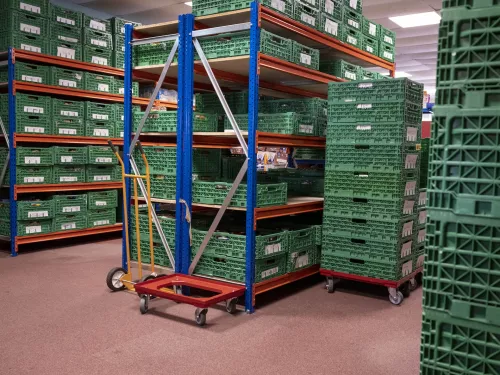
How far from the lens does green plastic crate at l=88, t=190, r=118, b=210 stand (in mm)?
7508

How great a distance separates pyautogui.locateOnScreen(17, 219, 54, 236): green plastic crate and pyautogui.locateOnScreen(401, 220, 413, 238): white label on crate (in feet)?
16.0

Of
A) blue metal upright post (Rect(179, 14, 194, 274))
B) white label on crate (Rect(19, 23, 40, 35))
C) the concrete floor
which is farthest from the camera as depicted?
white label on crate (Rect(19, 23, 40, 35))

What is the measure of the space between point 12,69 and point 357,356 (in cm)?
564

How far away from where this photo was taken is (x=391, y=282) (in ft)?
15.8

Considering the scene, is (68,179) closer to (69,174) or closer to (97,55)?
(69,174)

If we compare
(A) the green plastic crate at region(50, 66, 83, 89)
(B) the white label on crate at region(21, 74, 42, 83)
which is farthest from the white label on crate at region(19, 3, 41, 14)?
(B) the white label on crate at region(21, 74, 42, 83)

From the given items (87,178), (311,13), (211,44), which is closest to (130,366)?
(211,44)

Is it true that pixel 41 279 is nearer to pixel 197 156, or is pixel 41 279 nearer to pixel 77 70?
pixel 197 156

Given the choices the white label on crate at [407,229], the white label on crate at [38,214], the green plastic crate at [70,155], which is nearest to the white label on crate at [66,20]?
the green plastic crate at [70,155]

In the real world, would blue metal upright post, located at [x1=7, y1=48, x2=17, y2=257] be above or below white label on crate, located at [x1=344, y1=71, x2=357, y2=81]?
below

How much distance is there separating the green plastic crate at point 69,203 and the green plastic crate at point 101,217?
0.17 m

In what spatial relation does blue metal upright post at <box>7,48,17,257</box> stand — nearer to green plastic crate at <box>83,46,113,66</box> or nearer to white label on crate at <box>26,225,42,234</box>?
white label on crate at <box>26,225,42,234</box>

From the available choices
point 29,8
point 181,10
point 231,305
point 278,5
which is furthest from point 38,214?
point 181,10

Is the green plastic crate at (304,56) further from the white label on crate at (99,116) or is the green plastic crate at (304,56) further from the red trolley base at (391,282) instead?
the white label on crate at (99,116)
